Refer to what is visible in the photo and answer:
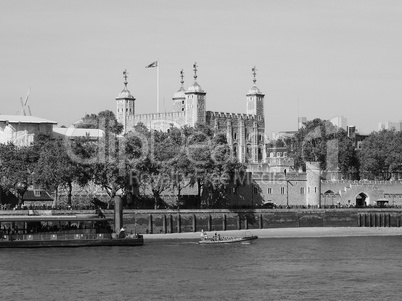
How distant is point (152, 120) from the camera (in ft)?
574

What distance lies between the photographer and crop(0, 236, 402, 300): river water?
8038 centimetres

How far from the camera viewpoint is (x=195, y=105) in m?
169

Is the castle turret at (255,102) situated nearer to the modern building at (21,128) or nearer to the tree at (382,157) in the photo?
the tree at (382,157)

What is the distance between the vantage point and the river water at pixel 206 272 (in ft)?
264

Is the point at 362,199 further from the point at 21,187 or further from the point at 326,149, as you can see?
the point at 21,187

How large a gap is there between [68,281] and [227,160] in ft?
175

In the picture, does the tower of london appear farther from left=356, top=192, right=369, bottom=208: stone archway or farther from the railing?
the railing

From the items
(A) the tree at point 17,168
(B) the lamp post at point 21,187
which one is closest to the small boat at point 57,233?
(A) the tree at point 17,168

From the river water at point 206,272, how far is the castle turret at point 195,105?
53.7 m

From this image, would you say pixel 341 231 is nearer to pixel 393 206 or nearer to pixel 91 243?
pixel 393 206

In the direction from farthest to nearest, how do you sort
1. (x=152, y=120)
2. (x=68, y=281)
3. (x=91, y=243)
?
(x=152, y=120) < (x=91, y=243) < (x=68, y=281)

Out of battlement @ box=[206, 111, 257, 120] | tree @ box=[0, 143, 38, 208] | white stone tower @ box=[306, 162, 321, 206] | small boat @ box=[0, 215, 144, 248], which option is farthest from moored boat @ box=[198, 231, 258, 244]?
battlement @ box=[206, 111, 257, 120]

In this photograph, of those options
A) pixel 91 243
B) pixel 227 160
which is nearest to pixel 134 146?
pixel 227 160

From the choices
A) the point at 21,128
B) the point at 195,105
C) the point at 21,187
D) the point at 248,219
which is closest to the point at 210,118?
the point at 195,105
